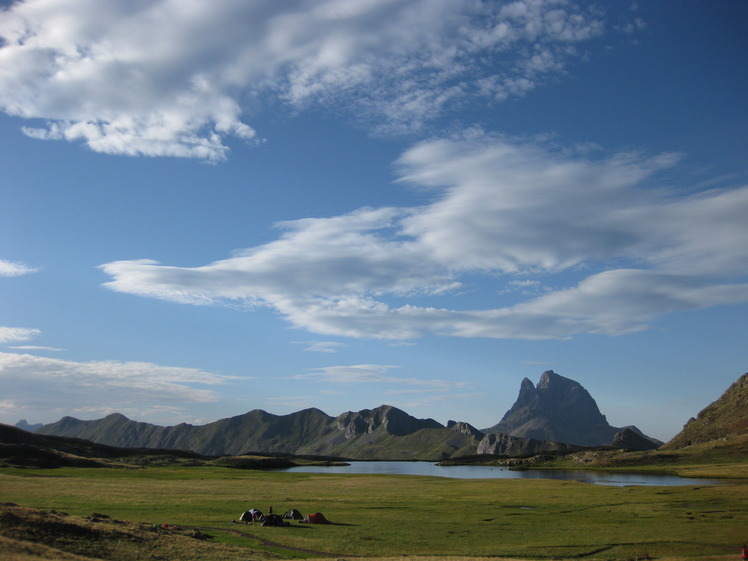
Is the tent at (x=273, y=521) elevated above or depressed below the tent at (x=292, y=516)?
above

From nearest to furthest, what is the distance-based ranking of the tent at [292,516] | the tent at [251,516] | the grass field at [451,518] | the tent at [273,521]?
the grass field at [451,518]
the tent at [273,521]
the tent at [251,516]
the tent at [292,516]

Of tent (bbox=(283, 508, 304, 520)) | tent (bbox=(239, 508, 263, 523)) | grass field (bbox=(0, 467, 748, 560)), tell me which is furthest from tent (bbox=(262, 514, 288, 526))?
tent (bbox=(283, 508, 304, 520))

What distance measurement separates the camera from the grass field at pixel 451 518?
47594 millimetres

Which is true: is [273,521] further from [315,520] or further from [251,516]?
[315,520]

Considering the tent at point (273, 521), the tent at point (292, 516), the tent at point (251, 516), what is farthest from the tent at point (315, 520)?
the tent at point (251, 516)

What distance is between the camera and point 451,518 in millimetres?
67938

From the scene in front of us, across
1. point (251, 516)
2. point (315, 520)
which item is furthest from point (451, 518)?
point (251, 516)

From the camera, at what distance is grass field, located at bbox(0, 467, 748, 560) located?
4759 centimetres

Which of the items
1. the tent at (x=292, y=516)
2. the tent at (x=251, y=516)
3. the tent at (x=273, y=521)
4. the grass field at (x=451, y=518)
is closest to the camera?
the grass field at (x=451, y=518)

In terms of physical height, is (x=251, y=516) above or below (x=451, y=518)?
above

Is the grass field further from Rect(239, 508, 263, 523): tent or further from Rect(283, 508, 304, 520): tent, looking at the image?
Rect(283, 508, 304, 520): tent

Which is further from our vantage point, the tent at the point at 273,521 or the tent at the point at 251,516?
the tent at the point at 251,516

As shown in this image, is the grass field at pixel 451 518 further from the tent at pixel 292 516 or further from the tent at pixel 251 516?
the tent at pixel 292 516

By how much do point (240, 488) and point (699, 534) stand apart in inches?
3431
